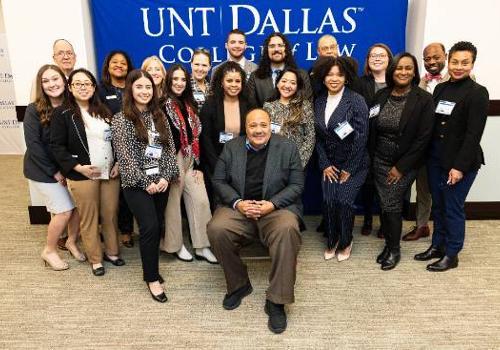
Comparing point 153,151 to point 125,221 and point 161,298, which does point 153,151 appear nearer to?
point 161,298

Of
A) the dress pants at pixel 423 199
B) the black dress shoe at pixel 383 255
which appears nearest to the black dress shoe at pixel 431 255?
the black dress shoe at pixel 383 255

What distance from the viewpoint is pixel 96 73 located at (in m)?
3.95

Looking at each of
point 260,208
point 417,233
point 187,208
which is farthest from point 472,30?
point 187,208

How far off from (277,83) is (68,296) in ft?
6.56

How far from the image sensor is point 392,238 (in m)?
3.10

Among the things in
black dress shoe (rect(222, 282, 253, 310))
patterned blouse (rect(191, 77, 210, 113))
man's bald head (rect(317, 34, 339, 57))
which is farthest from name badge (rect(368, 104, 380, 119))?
black dress shoe (rect(222, 282, 253, 310))

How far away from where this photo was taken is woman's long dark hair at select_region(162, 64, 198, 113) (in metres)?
2.93

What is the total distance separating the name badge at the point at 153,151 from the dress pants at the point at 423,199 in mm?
2081

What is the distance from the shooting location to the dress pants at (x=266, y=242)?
246 centimetres

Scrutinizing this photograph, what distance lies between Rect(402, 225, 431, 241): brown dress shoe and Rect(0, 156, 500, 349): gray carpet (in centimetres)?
8

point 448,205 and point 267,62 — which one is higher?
point 267,62

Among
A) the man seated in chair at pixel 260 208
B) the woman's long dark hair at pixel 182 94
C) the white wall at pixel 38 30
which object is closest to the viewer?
the man seated in chair at pixel 260 208

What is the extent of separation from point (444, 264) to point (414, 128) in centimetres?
99

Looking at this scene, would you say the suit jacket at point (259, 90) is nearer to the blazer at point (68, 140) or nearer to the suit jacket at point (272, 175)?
the suit jacket at point (272, 175)
